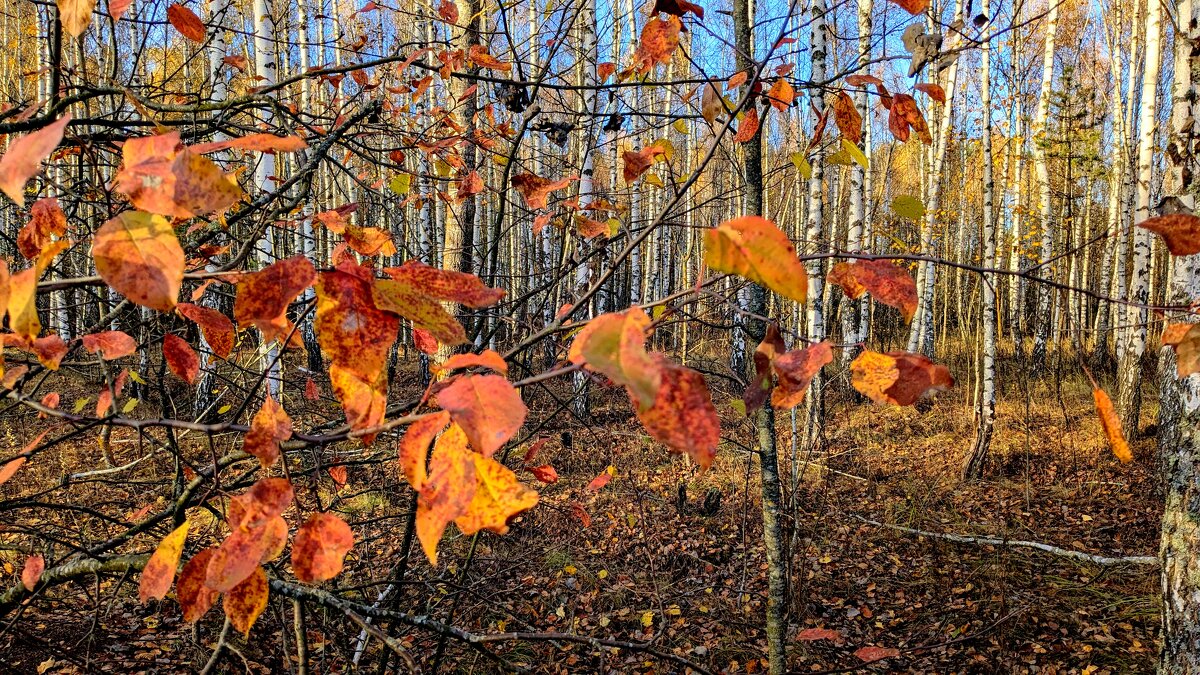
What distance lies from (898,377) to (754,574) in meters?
4.04

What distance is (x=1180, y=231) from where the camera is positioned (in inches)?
25.9

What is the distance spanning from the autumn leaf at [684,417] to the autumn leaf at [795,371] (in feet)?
0.60

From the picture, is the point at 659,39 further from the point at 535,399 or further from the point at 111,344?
the point at 535,399

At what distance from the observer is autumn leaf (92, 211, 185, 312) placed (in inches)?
18.5

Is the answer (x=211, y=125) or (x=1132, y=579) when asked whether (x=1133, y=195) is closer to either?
(x=1132, y=579)

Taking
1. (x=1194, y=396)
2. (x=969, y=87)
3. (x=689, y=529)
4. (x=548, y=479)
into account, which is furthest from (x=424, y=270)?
(x=969, y=87)

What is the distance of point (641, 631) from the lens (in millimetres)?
3803

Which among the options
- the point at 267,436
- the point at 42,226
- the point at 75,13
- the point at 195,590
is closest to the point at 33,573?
the point at 42,226

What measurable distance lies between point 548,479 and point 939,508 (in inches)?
200

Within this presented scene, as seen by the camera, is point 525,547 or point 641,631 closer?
point 641,631

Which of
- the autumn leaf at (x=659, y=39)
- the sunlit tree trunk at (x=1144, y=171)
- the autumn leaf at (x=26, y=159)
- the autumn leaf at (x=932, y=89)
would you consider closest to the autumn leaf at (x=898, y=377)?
the autumn leaf at (x=932, y=89)

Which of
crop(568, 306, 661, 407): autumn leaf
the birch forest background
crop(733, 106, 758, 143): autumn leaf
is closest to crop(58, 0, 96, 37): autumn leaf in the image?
the birch forest background

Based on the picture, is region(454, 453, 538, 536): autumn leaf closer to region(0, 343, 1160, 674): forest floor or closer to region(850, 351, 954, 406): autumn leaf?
region(850, 351, 954, 406): autumn leaf

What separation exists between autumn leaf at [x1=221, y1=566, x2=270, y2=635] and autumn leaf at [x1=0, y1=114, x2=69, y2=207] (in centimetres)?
45
